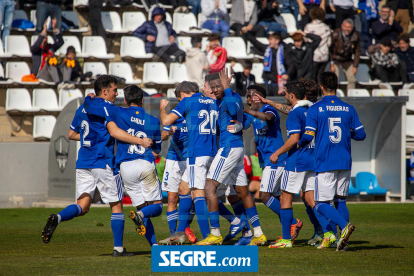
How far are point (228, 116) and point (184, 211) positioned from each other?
1.49 metres

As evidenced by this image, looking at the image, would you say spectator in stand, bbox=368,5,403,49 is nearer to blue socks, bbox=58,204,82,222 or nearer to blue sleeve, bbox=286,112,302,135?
blue sleeve, bbox=286,112,302,135

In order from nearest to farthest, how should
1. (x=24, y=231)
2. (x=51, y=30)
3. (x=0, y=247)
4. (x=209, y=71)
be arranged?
(x=0, y=247), (x=24, y=231), (x=209, y=71), (x=51, y=30)

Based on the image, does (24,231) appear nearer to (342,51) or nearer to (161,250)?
(161,250)

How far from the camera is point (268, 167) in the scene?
7.41m

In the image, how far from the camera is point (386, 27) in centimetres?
1784

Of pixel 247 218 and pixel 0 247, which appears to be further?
pixel 247 218

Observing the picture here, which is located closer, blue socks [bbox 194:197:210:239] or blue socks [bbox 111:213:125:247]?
blue socks [bbox 111:213:125:247]

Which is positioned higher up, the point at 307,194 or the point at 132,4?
the point at 132,4

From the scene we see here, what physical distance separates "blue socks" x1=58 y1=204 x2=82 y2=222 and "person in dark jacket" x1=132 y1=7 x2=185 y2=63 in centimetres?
944

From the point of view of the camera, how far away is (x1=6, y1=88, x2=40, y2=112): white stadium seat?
1481 centimetres

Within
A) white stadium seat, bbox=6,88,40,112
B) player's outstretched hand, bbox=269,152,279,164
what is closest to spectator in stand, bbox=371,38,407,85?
white stadium seat, bbox=6,88,40,112

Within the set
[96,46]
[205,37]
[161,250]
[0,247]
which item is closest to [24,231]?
[0,247]

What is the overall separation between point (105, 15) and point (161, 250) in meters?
13.8

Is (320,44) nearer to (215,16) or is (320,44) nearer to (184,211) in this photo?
(215,16)
